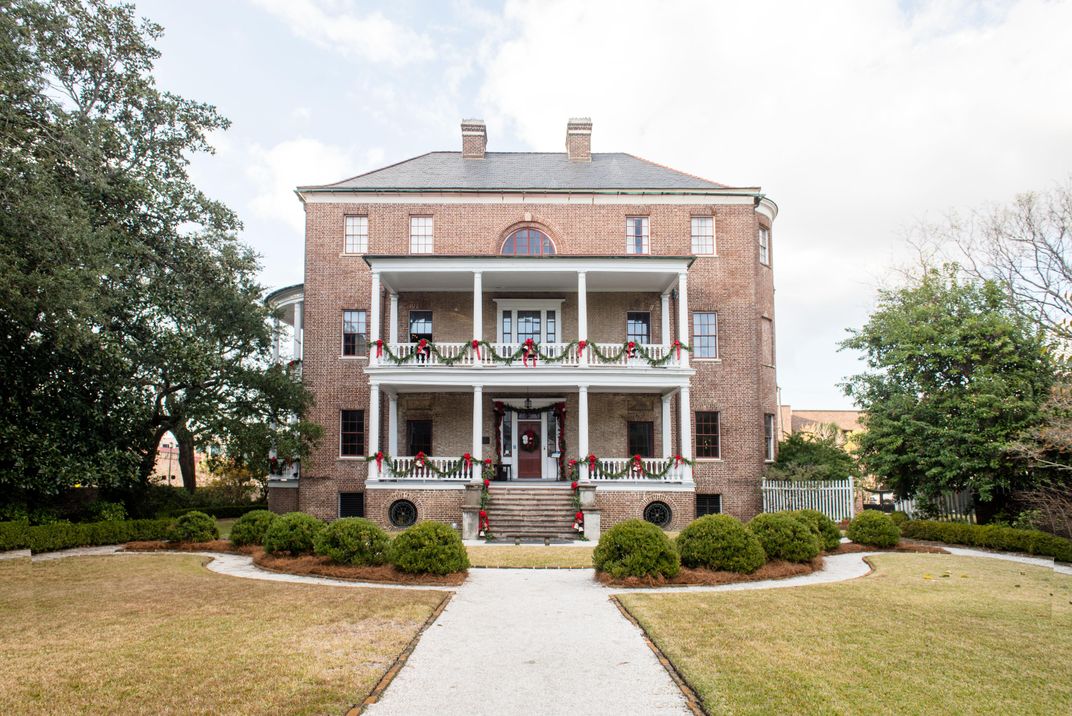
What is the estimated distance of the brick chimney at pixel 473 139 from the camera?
2950 cm

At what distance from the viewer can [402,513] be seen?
22.6 meters

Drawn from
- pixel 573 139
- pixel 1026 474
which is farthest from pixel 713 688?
pixel 573 139

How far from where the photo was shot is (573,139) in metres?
29.5

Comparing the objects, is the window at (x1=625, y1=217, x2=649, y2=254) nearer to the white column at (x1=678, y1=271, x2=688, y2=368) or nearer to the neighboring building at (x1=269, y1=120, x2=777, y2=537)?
the neighboring building at (x1=269, y1=120, x2=777, y2=537)

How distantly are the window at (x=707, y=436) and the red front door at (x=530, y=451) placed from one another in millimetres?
5444

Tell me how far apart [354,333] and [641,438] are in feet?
35.0

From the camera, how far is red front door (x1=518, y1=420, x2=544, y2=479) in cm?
2573

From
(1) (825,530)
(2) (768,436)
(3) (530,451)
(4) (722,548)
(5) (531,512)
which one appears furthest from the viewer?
(2) (768,436)

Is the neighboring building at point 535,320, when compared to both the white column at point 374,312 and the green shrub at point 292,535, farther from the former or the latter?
the green shrub at point 292,535

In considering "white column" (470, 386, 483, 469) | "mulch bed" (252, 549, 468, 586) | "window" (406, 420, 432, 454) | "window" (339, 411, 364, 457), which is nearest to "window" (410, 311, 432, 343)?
"window" (406, 420, 432, 454)

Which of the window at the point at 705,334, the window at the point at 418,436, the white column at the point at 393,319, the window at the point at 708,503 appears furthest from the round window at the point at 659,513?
the white column at the point at 393,319

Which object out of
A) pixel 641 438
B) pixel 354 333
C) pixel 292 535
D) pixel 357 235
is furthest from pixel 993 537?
pixel 357 235

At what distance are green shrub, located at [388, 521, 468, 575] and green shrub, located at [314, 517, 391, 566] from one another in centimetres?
47

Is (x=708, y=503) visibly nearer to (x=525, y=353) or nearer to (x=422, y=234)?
(x=525, y=353)
